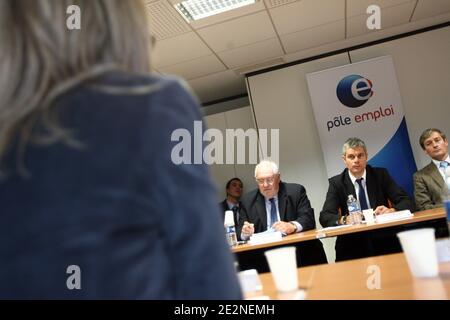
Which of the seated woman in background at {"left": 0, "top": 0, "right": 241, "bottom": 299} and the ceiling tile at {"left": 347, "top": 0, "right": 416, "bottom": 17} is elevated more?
the ceiling tile at {"left": 347, "top": 0, "right": 416, "bottom": 17}

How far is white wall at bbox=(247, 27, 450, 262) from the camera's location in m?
5.13

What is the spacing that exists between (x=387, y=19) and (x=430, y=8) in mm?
472

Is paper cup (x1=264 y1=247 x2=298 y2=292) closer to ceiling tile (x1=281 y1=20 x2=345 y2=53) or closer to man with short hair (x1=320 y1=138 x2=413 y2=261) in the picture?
man with short hair (x1=320 y1=138 x2=413 y2=261)

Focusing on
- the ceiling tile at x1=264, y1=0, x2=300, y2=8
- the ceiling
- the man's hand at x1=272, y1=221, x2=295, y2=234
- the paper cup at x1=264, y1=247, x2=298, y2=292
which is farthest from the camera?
the ceiling

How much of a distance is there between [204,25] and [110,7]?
3.64 m

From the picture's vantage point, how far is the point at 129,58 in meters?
0.59

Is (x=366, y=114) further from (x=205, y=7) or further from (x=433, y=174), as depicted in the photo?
(x=205, y=7)

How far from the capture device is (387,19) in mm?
4668

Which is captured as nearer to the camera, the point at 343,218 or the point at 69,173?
the point at 69,173

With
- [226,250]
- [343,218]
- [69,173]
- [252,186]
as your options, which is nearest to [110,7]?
[69,173]

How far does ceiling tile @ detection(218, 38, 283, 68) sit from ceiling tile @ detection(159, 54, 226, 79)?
12 centimetres

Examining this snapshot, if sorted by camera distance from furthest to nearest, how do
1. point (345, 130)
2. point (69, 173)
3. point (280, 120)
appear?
point (280, 120), point (345, 130), point (69, 173)

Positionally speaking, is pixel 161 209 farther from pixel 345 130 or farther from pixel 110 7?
pixel 345 130

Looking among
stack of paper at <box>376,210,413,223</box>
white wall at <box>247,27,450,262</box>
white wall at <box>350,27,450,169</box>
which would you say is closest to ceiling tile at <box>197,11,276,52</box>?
white wall at <box>247,27,450,262</box>
